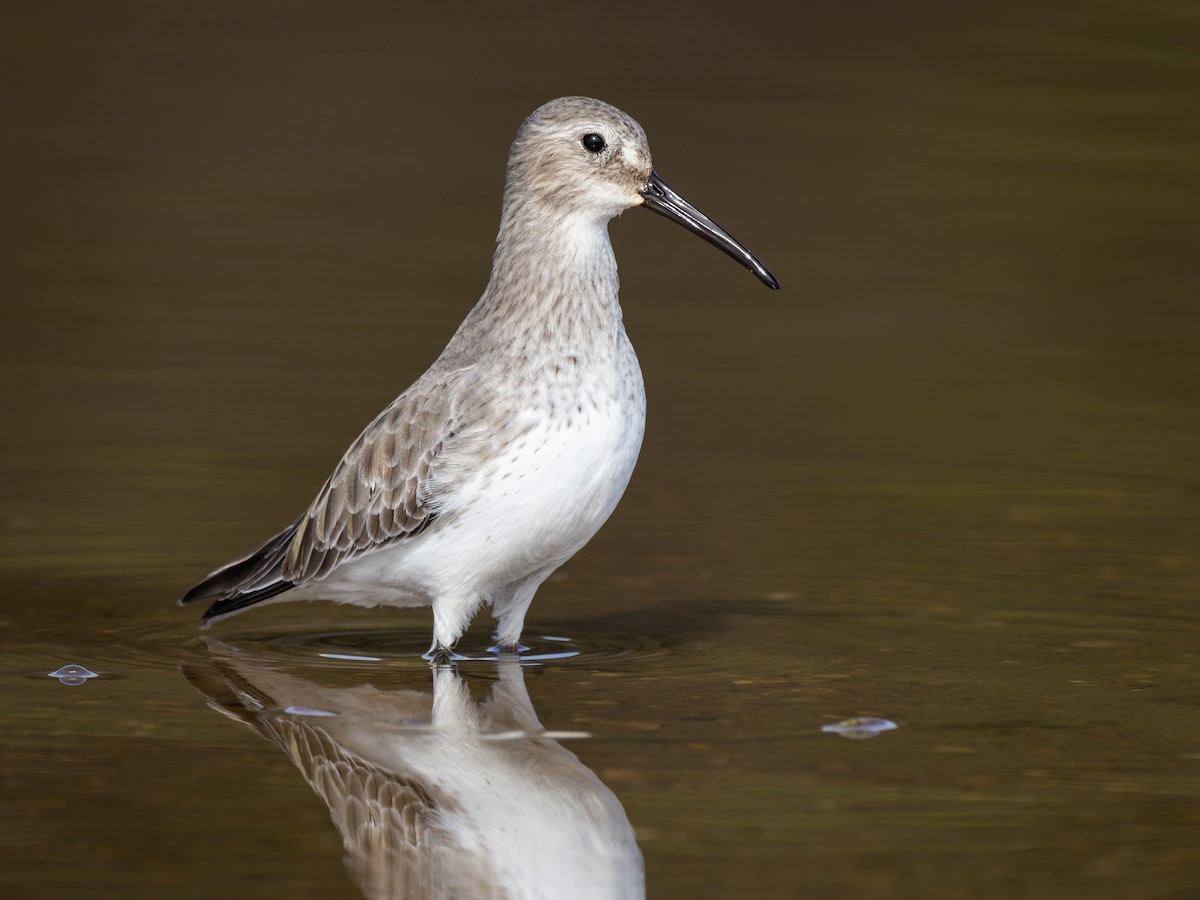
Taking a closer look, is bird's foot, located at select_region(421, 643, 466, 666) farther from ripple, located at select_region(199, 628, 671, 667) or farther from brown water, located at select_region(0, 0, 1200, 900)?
brown water, located at select_region(0, 0, 1200, 900)

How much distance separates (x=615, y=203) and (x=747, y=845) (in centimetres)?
310

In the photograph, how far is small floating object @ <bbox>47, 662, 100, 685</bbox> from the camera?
8438 millimetres

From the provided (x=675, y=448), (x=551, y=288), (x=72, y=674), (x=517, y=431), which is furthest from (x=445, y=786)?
(x=675, y=448)

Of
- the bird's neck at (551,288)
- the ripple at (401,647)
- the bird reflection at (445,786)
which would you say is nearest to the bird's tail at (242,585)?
the ripple at (401,647)

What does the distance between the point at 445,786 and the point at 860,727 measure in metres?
1.56

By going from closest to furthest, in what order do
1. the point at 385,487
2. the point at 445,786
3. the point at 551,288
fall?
the point at 445,786, the point at 551,288, the point at 385,487

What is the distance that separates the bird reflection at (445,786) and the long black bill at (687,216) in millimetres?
1948

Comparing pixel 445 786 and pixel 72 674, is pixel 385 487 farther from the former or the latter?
pixel 445 786

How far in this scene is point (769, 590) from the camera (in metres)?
10.1

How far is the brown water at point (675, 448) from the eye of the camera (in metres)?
7.02

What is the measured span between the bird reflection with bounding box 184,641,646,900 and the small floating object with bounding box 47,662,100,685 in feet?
1.32

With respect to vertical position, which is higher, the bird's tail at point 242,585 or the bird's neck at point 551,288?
the bird's neck at point 551,288

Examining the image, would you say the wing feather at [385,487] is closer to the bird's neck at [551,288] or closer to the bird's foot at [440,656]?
the bird's neck at [551,288]

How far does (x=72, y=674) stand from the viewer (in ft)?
27.9
